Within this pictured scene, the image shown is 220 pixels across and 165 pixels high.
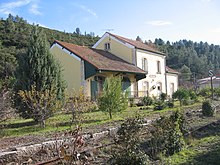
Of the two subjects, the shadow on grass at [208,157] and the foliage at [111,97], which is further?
the foliage at [111,97]

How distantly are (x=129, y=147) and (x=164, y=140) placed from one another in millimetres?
1728

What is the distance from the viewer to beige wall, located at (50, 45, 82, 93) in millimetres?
23469

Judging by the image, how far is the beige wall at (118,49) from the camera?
30.1 metres

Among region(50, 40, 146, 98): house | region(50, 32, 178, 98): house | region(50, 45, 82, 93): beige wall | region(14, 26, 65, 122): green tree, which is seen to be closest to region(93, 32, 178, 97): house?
region(50, 32, 178, 98): house

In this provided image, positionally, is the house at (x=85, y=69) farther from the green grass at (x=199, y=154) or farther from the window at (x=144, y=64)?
the green grass at (x=199, y=154)

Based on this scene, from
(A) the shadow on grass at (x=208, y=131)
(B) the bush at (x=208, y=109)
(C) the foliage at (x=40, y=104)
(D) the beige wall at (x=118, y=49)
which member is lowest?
(A) the shadow on grass at (x=208, y=131)

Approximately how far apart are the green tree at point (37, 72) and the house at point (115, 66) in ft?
18.7

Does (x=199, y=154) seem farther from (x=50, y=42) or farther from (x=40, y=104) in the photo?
(x=50, y=42)

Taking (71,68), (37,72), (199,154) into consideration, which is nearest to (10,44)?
(71,68)

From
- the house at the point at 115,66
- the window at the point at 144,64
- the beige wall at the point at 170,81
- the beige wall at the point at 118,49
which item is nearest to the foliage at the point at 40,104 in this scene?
the house at the point at 115,66

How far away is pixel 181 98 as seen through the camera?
23188mm

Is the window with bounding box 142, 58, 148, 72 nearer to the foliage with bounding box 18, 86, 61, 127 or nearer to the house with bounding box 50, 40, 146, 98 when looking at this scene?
the house with bounding box 50, 40, 146, 98

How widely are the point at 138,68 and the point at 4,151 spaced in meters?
22.6

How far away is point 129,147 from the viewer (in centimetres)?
708
